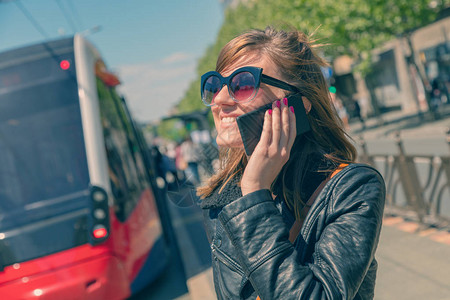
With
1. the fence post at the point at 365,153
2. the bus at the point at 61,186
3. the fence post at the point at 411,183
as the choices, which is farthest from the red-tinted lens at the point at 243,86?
the fence post at the point at 365,153

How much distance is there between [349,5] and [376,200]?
18.4 meters

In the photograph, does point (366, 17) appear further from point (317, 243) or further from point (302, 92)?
point (317, 243)

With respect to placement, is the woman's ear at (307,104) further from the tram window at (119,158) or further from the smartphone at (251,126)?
the tram window at (119,158)

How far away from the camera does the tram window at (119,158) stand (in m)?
5.20

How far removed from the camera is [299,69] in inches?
59.1

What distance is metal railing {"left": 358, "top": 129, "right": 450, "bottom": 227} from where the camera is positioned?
560 cm

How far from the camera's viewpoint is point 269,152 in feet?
4.31

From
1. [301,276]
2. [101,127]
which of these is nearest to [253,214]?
[301,276]

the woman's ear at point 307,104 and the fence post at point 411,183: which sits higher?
the woman's ear at point 307,104

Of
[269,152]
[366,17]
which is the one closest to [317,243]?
[269,152]

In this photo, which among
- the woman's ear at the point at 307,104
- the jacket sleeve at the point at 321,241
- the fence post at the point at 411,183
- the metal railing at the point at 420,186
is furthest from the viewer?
the fence post at the point at 411,183

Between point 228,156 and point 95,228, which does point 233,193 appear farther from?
point 95,228

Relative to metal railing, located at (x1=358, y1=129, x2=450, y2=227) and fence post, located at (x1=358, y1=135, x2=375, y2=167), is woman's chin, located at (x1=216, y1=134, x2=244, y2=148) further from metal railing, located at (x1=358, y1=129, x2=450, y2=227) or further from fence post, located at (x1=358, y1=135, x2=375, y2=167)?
fence post, located at (x1=358, y1=135, x2=375, y2=167)

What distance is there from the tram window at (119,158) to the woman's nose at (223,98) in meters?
3.77
